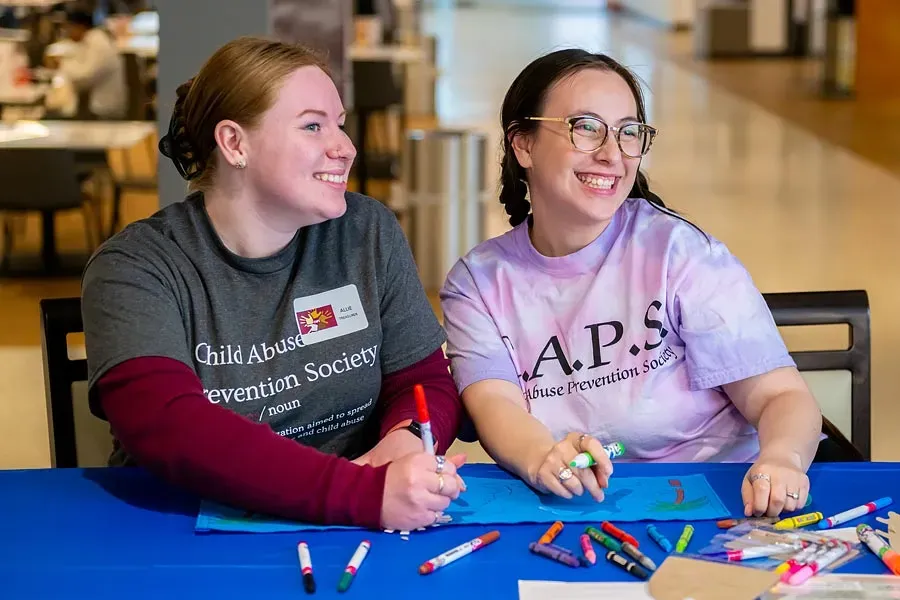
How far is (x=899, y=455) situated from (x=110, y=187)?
13.5 feet

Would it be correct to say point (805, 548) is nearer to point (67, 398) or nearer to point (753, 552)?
point (753, 552)

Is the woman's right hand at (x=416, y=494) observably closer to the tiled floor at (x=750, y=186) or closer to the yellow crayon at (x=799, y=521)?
the yellow crayon at (x=799, y=521)

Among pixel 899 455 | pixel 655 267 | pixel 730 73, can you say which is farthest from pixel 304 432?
pixel 730 73

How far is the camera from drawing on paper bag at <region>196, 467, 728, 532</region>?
1746 millimetres

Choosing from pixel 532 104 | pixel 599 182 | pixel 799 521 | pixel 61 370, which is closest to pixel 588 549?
pixel 799 521

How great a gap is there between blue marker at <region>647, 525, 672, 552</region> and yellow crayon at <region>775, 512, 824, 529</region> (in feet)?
0.56

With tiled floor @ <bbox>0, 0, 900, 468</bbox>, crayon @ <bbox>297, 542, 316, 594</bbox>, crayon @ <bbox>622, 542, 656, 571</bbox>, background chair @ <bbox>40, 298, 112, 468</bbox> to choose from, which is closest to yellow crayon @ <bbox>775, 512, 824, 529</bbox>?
crayon @ <bbox>622, 542, 656, 571</bbox>

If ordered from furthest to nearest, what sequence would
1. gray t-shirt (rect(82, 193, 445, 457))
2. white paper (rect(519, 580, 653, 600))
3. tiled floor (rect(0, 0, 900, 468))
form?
tiled floor (rect(0, 0, 900, 468))
gray t-shirt (rect(82, 193, 445, 457))
white paper (rect(519, 580, 653, 600))

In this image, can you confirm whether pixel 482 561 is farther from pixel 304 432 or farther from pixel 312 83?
pixel 312 83

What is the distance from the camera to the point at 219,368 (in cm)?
196

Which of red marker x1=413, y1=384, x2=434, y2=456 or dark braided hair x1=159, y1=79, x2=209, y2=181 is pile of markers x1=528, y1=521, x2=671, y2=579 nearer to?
red marker x1=413, y1=384, x2=434, y2=456

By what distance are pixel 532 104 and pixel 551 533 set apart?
0.89 m

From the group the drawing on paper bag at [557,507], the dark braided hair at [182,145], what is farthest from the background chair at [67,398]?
the drawing on paper bag at [557,507]

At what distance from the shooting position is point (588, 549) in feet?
5.38
